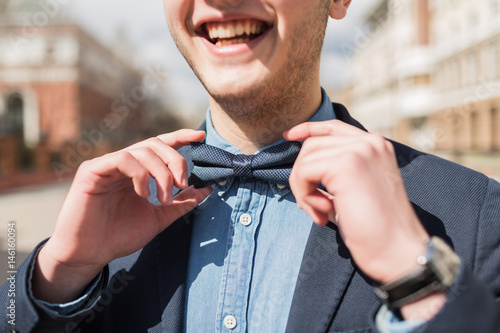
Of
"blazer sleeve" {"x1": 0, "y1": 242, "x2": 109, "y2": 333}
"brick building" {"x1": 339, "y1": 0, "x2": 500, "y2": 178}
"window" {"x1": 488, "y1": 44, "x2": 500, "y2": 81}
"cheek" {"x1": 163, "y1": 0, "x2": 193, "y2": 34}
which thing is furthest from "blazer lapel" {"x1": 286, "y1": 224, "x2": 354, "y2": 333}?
"window" {"x1": 488, "y1": 44, "x2": 500, "y2": 81}

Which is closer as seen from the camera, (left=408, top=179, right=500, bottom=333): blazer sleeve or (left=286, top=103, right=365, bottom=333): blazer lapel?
(left=408, top=179, right=500, bottom=333): blazer sleeve

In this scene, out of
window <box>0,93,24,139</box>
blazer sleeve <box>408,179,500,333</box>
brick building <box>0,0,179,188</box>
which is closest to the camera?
blazer sleeve <box>408,179,500,333</box>

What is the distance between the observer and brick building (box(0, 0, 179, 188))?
21.3 metres

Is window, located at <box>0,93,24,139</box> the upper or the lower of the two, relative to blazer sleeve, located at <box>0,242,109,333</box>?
lower

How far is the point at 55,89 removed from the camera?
93.7ft

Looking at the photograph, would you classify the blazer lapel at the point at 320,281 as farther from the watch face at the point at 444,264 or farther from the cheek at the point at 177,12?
the cheek at the point at 177,12

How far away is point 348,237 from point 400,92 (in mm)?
38320

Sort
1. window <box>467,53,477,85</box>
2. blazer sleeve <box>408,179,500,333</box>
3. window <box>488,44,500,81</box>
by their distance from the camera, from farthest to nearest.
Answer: window <box>467,53,477,85</box>
window <box>488,44,500,81</box>
blazer sleeve <box>408,179,500,333</box>

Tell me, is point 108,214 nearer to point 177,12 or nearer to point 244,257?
point 244,257

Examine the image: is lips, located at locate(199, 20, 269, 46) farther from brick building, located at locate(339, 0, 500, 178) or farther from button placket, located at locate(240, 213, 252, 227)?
brick building, located at locate(339, 0, 500, 178)

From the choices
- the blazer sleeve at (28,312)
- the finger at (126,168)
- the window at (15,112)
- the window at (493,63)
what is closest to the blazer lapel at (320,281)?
the finger at (126,168)

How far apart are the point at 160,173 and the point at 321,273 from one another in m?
0.56

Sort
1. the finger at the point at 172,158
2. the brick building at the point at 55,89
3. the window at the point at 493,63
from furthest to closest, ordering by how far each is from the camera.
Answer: the window at the point at 493,63 < the brick building at the point at 55,89 < the finger at the point at 172,158

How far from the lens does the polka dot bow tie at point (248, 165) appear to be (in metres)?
1.47
